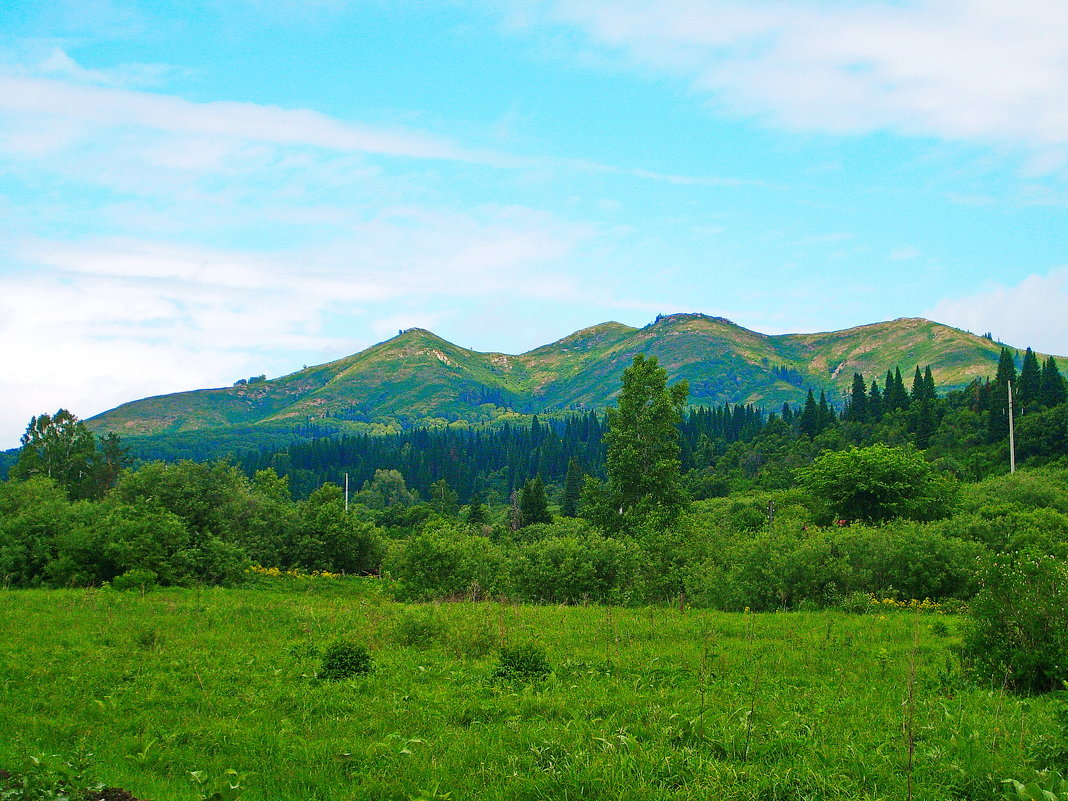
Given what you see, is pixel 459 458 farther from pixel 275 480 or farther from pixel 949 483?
pixel 949 483

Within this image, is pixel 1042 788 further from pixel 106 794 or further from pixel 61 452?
pixel 61 452

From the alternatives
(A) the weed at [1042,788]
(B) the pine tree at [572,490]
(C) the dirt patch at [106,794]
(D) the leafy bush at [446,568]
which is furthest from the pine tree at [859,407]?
(C) the dirt patch at [106,794]

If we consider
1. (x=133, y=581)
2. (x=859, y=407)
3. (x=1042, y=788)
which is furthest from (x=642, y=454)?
(x=859, y=407)

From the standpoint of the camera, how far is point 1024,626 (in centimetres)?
1045

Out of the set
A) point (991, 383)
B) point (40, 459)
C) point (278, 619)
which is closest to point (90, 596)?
point (278, 619)

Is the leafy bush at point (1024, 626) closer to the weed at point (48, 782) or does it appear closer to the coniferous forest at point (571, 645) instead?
the coniferous forest at point (571, 645)

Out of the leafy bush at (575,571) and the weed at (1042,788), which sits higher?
the weed at (1042,788)

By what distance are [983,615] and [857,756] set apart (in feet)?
16.2

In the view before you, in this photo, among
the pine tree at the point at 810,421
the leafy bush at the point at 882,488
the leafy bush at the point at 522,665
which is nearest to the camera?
the leafy bush at the point at 522,665

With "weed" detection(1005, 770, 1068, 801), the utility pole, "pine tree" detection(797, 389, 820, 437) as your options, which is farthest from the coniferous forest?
"pine tree" detection(797, 389, 820, 437)

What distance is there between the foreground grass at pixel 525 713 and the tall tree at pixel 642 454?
24393 millimetres

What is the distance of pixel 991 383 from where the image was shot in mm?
83312

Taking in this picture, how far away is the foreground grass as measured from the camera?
281 inches

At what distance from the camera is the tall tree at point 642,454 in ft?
137
